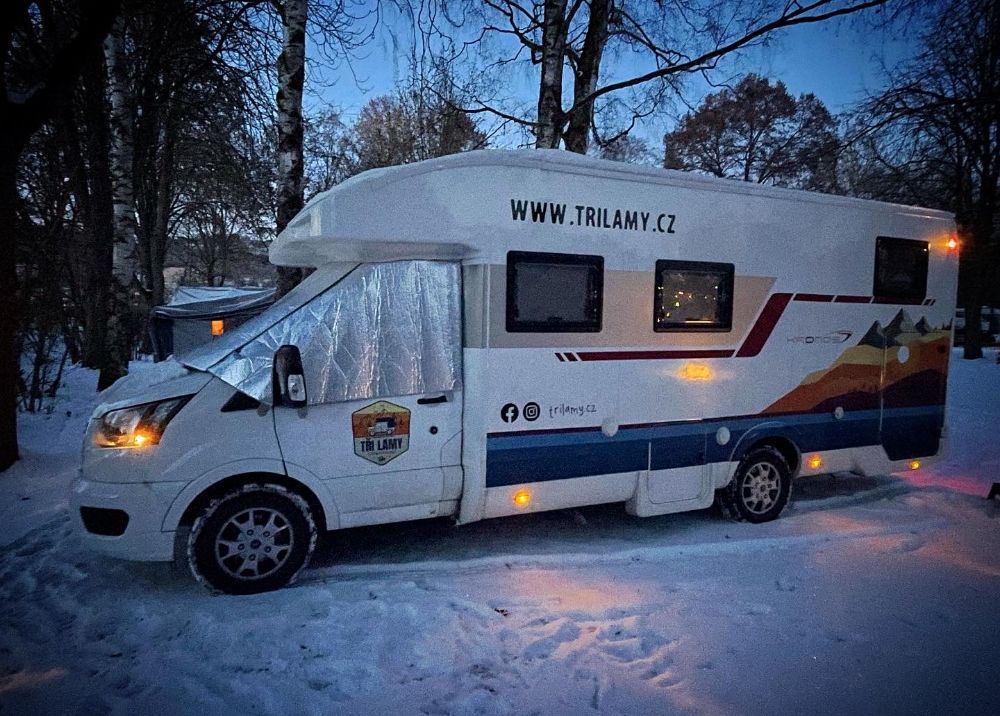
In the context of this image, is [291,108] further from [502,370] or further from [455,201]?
[502,370]

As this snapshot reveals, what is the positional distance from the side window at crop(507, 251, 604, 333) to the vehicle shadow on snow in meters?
1.86

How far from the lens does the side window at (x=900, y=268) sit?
614 cm

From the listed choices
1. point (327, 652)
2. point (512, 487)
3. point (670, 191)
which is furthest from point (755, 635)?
point (670, 191)

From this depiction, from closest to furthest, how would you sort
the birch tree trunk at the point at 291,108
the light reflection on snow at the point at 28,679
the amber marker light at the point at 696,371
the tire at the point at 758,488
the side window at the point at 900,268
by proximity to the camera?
1. the light reflection on snow at the point at 28,679
2. the amber marker light at the point at 696,371
3. the tire at the point at 758,488
4. the side window at the point at 900,268
5. the birch tree trunk at the point at 291,108

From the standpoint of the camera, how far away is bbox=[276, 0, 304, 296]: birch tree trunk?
27.4 feet

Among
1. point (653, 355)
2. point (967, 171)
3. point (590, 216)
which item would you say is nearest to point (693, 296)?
point (653, 355)

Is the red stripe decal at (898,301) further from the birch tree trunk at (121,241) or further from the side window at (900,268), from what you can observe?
the birch tree trunk at (121,241)

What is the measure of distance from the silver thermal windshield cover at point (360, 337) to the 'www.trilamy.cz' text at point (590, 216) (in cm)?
67

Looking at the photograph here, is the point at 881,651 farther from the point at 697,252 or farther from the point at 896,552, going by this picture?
the point at 697,252

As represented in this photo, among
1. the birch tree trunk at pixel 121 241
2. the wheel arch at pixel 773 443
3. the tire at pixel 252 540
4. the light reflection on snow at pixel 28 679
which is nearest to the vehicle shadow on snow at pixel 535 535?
the tire at pixel 252 540

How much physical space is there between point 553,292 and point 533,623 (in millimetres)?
2356

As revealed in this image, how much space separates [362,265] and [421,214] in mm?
569

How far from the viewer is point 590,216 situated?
4.86 metres

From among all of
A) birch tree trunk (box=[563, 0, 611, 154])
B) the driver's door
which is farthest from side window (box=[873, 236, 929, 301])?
birch tree trunk (box=[563, 0, 611, 154])
